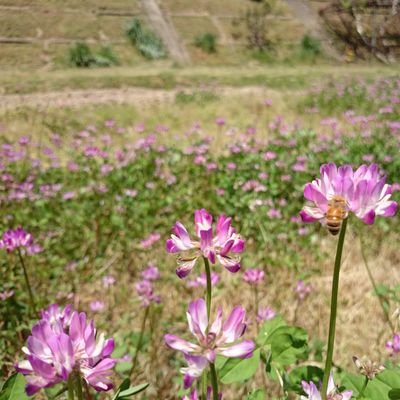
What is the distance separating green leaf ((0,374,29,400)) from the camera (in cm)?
87

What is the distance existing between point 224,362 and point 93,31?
61.5 ft

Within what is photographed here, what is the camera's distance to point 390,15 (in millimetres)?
21672

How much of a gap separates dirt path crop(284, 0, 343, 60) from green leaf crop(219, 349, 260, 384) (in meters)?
21.2

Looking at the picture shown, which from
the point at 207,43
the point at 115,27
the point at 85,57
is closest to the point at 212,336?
the point at 85,57

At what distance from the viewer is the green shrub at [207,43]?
1869 centimetres

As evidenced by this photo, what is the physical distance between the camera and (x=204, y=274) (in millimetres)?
2029

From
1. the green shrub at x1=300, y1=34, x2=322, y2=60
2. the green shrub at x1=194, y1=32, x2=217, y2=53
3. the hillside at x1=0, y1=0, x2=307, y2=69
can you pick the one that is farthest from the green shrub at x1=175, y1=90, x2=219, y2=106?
the green shrub at x1=300, y1=34, x2=322, y2=60

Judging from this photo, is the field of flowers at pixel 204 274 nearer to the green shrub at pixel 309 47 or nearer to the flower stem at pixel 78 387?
the flower stem at pixel 78 387

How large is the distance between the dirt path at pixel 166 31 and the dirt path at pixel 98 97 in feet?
27.6

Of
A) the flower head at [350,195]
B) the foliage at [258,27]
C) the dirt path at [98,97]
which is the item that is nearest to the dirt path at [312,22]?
the foliage at [258,27]

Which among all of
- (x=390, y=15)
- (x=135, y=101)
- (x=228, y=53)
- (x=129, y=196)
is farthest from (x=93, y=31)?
(x=129, y=196)

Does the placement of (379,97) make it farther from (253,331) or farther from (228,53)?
(228,53)

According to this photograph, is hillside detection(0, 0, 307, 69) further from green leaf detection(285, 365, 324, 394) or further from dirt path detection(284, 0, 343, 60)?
green leaf detection(285, 365, 324, 394)

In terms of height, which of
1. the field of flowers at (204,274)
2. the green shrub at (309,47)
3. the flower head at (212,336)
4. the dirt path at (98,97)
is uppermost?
the flower head at (212,336)
